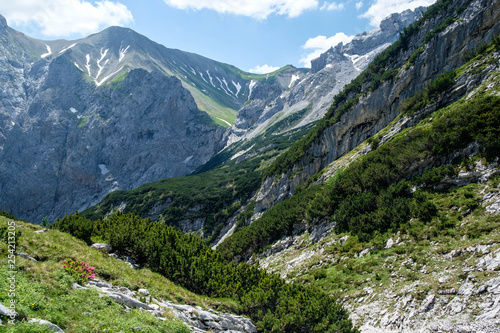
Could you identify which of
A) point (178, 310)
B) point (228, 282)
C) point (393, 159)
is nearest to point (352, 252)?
point (228, 282)

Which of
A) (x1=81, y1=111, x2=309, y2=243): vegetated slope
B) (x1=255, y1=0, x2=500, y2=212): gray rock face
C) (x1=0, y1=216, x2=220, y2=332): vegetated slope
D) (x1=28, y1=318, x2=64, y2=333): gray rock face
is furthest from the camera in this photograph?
(x1=81, y1=111, x2=309, y2=243): vegetated slope

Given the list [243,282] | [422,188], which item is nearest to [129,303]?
[243,282]

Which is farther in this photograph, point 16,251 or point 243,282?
point 243,282

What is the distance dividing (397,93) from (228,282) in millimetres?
51822

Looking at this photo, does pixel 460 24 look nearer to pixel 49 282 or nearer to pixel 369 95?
pixel 369 95

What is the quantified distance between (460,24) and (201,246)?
191ft

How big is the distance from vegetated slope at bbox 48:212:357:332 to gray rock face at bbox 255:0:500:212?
37.1m

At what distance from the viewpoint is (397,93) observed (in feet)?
182

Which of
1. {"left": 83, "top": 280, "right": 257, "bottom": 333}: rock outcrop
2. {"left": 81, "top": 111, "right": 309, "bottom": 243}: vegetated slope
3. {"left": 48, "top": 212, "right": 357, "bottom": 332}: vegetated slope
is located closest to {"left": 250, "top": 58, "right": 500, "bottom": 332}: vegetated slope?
{"left": 48, "top": 212, "right": 357, "bottom": 332}: vegetated slope

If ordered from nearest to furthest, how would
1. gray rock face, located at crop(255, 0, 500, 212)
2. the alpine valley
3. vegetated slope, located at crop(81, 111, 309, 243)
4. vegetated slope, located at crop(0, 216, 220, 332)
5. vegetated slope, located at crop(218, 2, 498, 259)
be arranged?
vegetated slope, located at crop(0, 216, 220, 332) < the alpine valley < vegetated slope, located at crop(218, 2, 498, 259) < gray rock face, located at crop(255, 0, 500, 212) < vegetated slope, located at crop(81, 111, 309, 243)

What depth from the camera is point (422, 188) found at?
1108 inches

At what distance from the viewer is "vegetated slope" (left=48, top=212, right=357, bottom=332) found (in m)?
17.6

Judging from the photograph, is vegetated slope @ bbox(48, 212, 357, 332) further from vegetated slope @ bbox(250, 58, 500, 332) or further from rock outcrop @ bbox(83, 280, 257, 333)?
vegetated slope @ bbox(250, 58, 500, 332)

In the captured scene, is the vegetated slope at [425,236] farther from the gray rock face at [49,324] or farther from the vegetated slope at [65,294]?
the gray rock face at [49,324]
